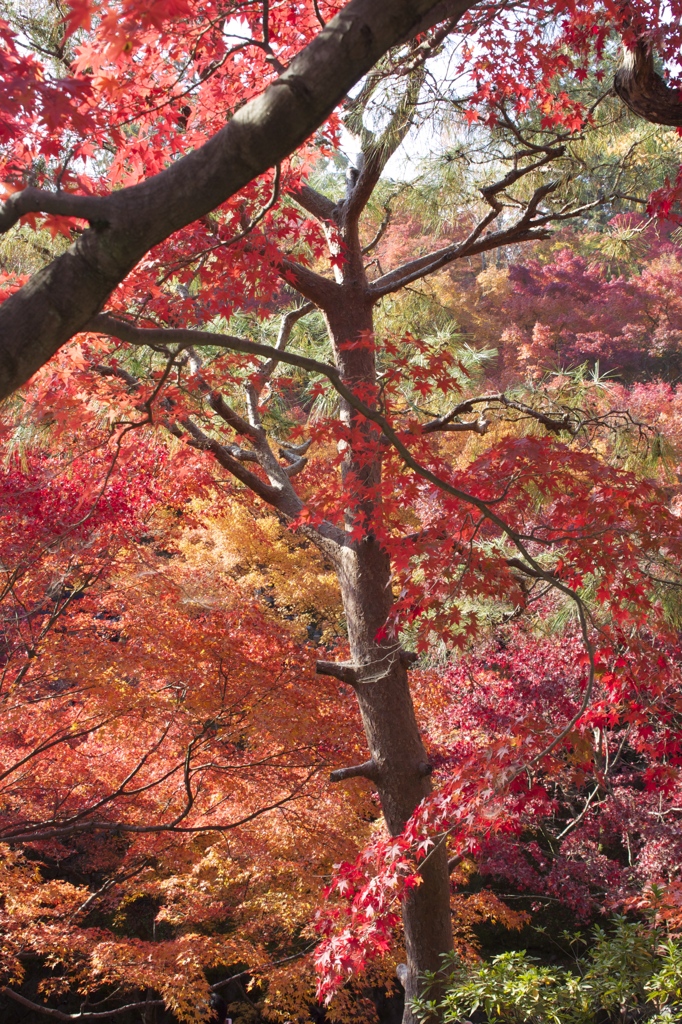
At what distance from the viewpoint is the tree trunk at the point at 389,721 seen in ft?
13.3

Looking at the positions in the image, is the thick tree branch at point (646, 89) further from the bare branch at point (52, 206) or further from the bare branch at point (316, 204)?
the bare branch at point (316, 204)

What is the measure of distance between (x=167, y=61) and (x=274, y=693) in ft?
11.6

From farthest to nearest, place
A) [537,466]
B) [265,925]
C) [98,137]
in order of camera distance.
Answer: [265,925] < [537,466] < [98,137]

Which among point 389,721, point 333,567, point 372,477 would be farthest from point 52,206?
point 333,567

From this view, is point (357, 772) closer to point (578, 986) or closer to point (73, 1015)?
point (578, 986)

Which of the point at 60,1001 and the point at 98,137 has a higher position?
the point at 98,137

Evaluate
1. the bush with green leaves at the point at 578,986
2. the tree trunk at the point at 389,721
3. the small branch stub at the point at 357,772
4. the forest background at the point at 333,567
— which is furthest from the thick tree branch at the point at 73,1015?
the bush with green leaves at the point at 578,986

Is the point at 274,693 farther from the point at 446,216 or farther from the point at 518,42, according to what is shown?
the point at 518,42

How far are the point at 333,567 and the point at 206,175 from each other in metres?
4.27

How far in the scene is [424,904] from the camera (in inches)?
160

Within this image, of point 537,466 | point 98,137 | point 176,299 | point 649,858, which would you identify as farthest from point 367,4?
point 649,858

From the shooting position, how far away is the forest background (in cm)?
314

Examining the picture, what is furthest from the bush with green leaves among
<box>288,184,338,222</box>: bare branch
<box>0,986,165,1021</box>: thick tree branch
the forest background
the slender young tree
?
<box>288,184,338,222</box>: bare branch

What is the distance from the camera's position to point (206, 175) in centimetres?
153
